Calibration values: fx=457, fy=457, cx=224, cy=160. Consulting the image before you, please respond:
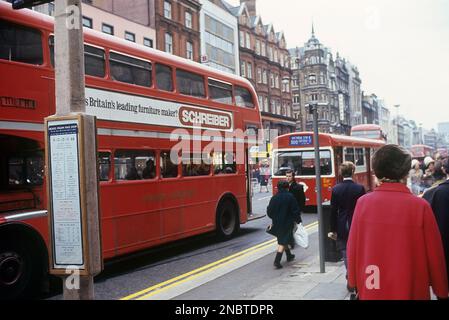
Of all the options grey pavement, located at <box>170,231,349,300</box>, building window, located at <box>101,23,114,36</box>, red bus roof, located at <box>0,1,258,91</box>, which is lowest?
grey pavement, located at <box>170,231,349,300</box>

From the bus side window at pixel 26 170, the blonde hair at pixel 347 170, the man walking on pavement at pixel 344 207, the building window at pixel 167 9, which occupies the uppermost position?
the building window at pixel 167 9

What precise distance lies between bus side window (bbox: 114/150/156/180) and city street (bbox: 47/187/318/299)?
5.68ft

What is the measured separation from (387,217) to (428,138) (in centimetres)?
19587

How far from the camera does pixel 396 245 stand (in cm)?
279

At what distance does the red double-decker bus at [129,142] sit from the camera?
21.1 feet

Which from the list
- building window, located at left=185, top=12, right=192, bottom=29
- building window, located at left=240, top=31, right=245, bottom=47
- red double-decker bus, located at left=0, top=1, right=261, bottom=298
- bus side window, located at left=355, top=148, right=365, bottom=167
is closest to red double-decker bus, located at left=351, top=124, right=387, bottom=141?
bus side window, located at left=355, top=148, right=365, bottom=167

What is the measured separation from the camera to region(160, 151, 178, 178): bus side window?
367 inches

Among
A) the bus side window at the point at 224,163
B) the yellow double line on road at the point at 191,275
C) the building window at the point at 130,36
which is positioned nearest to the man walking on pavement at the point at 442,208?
the yellow double line on road at the point at 191,275

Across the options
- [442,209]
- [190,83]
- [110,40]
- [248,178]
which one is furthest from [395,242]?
[248,178]

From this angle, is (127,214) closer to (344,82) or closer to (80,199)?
(80,199)

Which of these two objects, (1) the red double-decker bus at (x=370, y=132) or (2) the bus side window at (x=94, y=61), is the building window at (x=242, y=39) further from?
(2) the bus side window at (x=94, y=61)

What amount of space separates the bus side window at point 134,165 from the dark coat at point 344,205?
3.86 metres

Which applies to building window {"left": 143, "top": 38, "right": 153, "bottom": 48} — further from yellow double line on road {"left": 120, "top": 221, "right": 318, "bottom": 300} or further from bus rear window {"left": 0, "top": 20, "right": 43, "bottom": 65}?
bus rear window {"left": 0, "top": 20, "right": 43, "bottom": 65}
